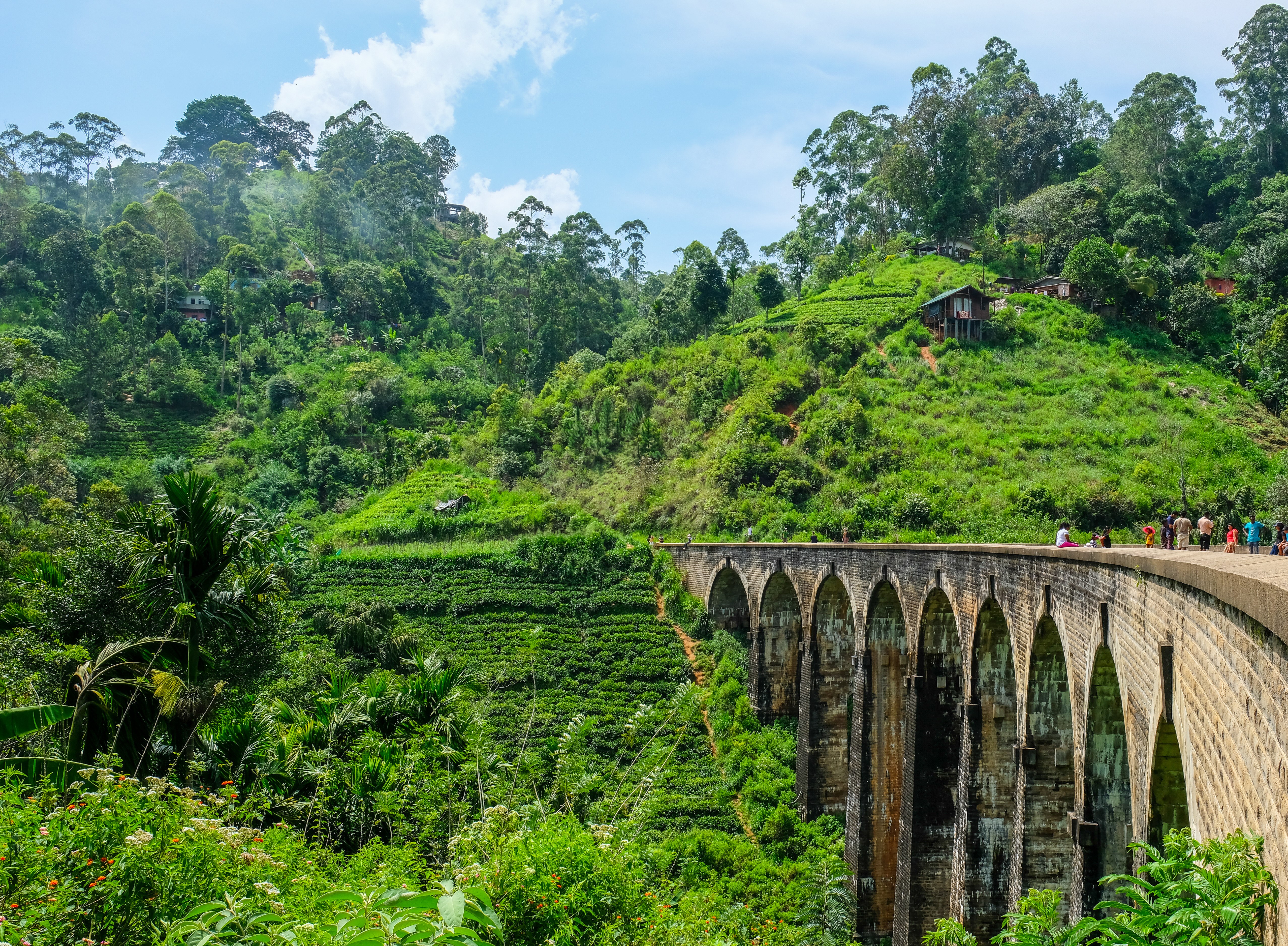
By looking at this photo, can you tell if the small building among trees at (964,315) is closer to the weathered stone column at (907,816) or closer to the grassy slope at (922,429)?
the grassy slope at (922,429)

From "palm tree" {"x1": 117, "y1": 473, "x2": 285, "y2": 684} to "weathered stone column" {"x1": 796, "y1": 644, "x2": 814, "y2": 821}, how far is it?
47.3 ft

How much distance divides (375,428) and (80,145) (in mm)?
60199

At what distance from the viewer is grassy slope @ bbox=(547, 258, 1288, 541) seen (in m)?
31.4

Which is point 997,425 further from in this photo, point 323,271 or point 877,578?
point 323,271

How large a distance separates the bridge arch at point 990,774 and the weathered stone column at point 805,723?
27.2ft

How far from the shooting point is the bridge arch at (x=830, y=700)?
71.3 ft

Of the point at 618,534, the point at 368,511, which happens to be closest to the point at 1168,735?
the point at 618,534

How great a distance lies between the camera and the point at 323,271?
221 ft

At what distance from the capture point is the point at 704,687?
26.8 metres

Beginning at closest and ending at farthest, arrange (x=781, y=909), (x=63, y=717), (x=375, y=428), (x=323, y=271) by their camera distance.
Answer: (x=63, y=717), (x=781, y=909), (x=375, y=428), (x=323, y=271)

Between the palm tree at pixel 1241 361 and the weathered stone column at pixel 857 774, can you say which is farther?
the palm tree at pixel 1241 361

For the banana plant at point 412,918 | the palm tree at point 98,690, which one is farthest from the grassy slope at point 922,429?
the banana plant at point 412,918

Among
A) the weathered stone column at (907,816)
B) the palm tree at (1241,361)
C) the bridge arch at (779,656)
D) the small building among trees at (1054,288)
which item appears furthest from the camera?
the small building among trees at (1054,288)

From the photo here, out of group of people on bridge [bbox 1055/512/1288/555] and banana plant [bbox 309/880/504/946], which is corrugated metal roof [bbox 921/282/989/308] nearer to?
group of people on bridge [bbox 1055/512/1288/555]
